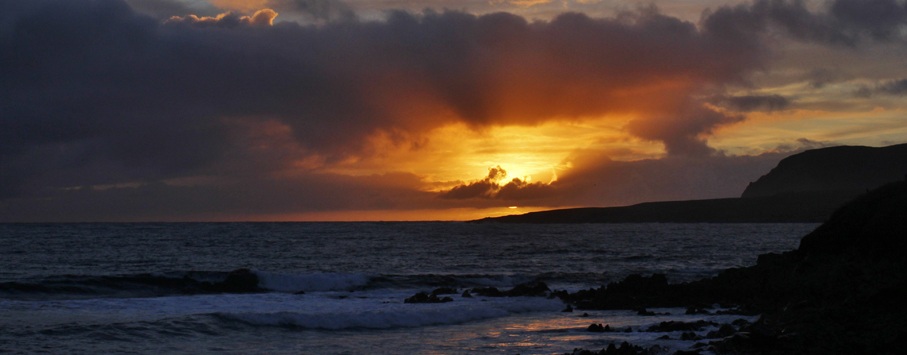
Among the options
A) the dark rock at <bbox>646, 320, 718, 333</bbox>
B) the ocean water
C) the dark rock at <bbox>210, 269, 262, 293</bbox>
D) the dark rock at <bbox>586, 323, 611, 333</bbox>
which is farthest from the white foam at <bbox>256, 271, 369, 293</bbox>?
the dark rock at <bbox>646, 320, 718, 333</bbox>

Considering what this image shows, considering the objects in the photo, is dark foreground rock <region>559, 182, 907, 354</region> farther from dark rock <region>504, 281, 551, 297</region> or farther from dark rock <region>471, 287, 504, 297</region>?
dark rock <region>471, 287, 504, 297</region>

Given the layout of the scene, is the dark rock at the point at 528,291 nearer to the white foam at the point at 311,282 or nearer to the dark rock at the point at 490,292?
the dark rock at the point at 490,292

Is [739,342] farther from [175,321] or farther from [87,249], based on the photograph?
[87,249]

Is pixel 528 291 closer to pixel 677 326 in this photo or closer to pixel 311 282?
pixel 677 326

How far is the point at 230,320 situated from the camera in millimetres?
28422

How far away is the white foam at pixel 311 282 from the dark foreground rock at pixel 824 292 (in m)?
15.5

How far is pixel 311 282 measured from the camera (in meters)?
49.0

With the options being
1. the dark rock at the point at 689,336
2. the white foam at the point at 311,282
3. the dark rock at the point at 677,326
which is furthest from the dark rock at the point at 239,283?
the dark rock at the point at 689,336

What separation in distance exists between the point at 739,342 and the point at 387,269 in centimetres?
4062

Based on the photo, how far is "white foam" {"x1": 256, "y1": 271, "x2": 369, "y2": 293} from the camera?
1855 inches

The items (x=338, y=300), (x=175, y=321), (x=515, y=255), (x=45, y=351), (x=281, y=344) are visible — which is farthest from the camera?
(x=515, y=255)

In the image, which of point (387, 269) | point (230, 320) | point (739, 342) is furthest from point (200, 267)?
point (739, 342)

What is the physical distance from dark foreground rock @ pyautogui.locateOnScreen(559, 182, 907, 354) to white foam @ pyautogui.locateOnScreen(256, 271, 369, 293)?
15.5 metres

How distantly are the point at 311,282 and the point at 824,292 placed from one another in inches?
1186
